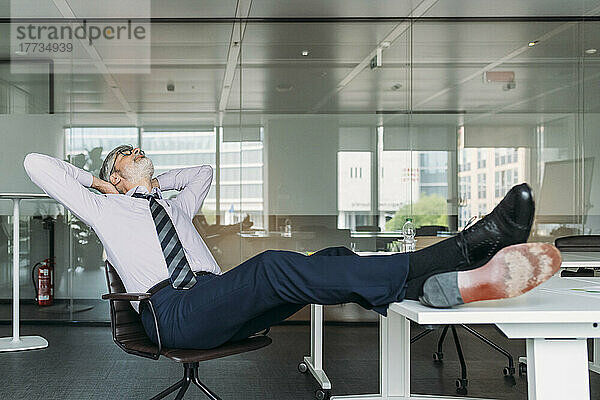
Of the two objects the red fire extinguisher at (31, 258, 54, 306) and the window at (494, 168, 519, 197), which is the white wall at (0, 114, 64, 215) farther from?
the window at (494, 168, 519, 197)

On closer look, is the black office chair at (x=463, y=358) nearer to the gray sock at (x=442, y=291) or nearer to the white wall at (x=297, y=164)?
the gray sock at (x=442, y=291)

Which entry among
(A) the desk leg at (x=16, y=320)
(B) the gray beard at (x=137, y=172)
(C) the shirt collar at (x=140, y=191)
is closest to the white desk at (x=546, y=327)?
(C) the shirt collar at (x=140, y=191)

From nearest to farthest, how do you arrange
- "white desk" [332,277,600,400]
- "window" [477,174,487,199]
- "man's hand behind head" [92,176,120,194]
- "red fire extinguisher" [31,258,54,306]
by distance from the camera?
"white desk" [332,277,600,400] → "man's hand behind head" [92,176,120,194] → "red fire extinguisher" [31,258,54,306] → "window" [477,174,487,199]

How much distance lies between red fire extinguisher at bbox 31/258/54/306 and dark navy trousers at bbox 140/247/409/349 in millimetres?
3578

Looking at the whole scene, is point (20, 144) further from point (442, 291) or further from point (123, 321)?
point (442, 291)

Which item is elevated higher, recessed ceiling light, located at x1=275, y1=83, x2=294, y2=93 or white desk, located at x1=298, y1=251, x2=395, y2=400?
recessed ceiling light, located at x1=275, y1=83, x2=294, y2=93

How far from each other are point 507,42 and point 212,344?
4688mm

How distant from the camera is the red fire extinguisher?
245 inches

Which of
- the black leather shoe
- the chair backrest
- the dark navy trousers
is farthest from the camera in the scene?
the chair backrest

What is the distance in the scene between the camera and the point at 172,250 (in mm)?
3066

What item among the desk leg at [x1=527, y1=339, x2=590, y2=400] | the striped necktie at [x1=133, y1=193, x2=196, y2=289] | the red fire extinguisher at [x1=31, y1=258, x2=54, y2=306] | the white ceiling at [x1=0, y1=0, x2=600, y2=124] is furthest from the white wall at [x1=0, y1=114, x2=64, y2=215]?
the desk leg at [x1=527, y1=339, x2=590, y2=400]

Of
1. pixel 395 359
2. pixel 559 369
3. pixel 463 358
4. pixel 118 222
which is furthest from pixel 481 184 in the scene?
pixel 559 369

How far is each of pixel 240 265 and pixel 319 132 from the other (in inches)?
150

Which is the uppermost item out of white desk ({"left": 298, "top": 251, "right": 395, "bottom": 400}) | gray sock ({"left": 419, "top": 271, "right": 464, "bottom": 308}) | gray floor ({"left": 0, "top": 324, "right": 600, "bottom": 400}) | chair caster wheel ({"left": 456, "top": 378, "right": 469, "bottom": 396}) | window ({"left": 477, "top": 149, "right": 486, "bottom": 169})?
window ({"left": 477, "top": 149, "right": 486, "bottom": 169})
